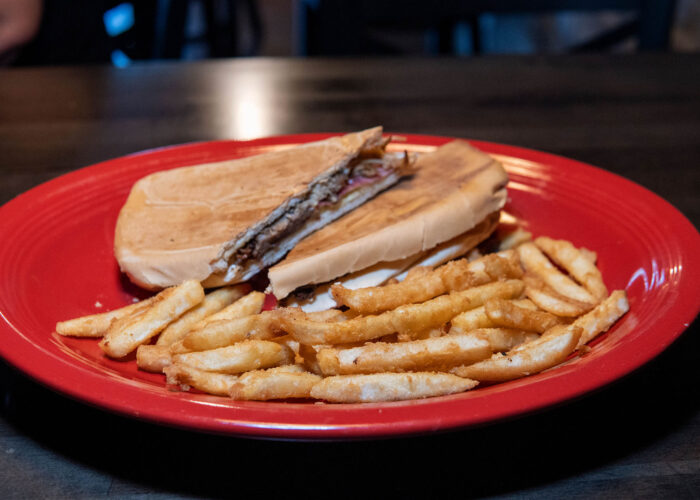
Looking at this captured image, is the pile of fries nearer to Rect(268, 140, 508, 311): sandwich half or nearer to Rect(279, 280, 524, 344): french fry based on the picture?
Rect(279, 280, 524, 344): french fry

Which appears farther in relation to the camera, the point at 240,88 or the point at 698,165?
the point at 240,88

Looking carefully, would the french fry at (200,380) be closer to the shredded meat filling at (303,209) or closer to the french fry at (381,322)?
the french fry at (381,322)

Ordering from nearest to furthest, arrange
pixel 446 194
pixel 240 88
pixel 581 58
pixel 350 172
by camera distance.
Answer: pixel 446 194, pixel 350 172, pixel 240 88, pixel 581 58

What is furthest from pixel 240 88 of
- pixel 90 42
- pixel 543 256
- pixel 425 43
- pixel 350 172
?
pixel 425 43

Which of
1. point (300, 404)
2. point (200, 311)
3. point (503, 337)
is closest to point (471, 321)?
point (503, 337)

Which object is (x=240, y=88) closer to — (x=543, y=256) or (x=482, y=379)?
(x=543, y=256)
